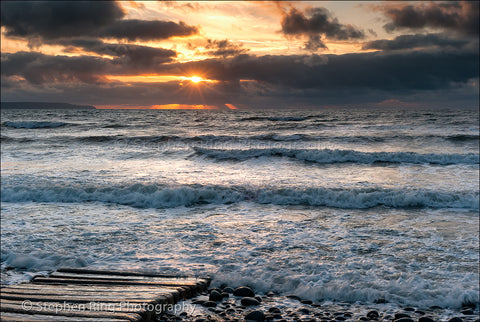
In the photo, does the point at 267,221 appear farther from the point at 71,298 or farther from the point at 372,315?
the point at 71,298

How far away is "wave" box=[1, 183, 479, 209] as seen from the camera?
11.3m

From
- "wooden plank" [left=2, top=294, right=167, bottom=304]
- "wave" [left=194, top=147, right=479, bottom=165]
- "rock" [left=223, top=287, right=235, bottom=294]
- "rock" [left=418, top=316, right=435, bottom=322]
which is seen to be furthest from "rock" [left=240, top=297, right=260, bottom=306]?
"wave" [left=194, top=147, right=479, bottom=165]

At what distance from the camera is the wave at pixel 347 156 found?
65.0 ft

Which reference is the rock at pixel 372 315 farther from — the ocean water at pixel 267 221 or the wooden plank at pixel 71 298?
the wooden plank at pixel 71 298

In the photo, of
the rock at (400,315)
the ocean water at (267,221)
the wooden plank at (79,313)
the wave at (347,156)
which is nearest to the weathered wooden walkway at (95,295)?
the wooden plank at (79,313)

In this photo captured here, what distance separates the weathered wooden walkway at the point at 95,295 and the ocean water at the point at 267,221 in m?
0.91

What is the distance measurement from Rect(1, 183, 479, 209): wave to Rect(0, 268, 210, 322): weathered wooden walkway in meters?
6.17

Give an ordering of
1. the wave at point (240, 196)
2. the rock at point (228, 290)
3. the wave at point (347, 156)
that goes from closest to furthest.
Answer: the rock at point (228, 290) → the wave at point (240, 196) → the wave at point (347, 156)

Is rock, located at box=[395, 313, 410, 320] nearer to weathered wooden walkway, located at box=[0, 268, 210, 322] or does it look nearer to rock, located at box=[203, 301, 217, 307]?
rock, located at box=[203, 301, 217, 307]

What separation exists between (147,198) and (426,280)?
29.3 feet

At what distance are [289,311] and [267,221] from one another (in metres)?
4.54

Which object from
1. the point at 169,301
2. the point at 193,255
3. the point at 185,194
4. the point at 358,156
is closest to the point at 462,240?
the point at 193,255

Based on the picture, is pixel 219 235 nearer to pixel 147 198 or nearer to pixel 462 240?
pixel 147 198

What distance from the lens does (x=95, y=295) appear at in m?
4.35
